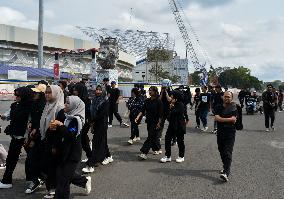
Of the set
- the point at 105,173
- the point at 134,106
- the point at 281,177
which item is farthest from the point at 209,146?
the point at 105,173

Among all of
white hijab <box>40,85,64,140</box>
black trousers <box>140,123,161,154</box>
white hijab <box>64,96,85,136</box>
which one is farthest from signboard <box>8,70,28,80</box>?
white hijab <box>64,96,85,136</box>

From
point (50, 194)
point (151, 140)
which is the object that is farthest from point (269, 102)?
point (50, 194)

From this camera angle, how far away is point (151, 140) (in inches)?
366

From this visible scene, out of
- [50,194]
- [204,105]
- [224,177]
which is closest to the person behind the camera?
[50,194]

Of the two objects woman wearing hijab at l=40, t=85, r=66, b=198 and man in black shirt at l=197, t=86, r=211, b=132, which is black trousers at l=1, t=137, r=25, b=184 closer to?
woman wearing hijab at l=40, t=85, r=66, b=198

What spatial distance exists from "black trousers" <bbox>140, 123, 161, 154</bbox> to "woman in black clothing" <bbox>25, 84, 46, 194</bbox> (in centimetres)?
322

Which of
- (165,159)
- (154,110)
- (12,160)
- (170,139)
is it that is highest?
(154,110)

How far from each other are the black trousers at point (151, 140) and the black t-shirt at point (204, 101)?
5.65 metres

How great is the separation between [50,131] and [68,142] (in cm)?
31

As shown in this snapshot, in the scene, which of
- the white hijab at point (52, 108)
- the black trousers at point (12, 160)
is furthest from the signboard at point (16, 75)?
the white hijab at point (52, 108)

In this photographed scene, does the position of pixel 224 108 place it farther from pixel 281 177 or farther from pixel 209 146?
pixel 209 146

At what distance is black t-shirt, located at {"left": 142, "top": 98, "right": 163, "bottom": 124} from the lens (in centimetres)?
910

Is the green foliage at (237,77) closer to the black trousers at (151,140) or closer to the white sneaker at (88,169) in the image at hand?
the black trousers at (151,140)

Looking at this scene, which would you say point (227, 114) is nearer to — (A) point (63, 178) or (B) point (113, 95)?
(A) point (63, 178)
